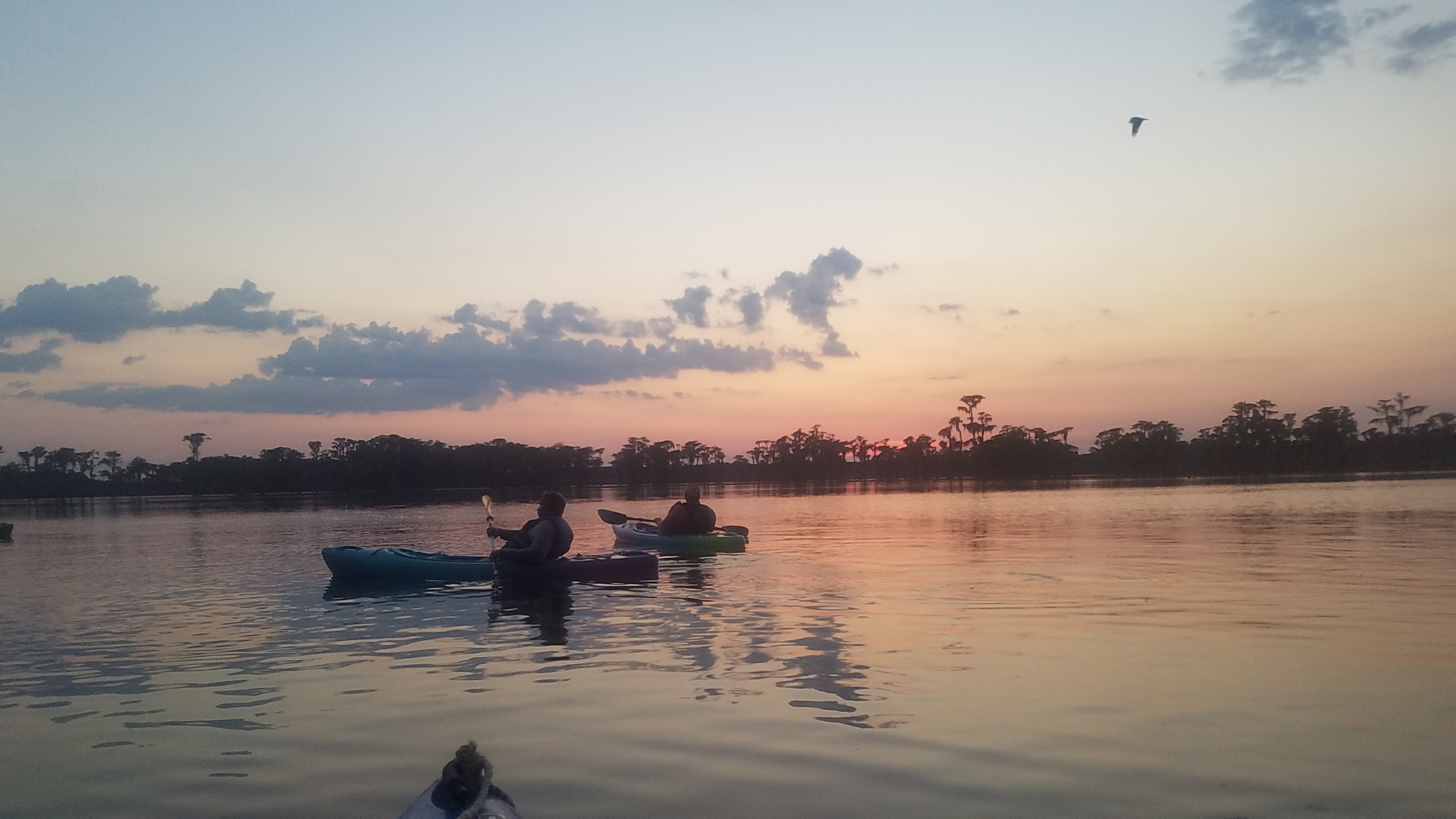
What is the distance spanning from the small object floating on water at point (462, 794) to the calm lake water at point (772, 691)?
31.0 inches

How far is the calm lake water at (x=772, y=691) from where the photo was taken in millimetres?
5270

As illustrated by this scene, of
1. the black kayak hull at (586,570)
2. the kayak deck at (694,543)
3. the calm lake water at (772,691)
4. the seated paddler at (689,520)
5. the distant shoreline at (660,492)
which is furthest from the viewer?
the distant shoreline at (660,492)

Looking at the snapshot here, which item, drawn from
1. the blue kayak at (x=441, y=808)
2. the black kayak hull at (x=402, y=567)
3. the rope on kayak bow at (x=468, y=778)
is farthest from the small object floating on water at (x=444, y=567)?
the rope on kayak bow at (x=468, y=778)

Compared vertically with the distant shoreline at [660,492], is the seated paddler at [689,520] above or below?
above

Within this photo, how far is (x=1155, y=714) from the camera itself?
21.8 ft

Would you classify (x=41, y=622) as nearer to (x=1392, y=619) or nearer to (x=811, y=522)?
(x=1392, y=619)

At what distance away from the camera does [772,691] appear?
24.8 feet

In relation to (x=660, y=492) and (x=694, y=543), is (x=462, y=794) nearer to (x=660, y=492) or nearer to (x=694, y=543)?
(x=694, y=543)

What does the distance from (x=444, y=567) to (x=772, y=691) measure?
10.0 meters

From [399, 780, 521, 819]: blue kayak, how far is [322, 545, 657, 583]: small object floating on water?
37.3 feet

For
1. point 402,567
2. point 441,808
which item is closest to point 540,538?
point 402,567

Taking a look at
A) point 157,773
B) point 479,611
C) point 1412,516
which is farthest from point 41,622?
point 1412,516

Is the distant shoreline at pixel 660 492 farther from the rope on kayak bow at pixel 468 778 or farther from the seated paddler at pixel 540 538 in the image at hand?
the rope on kayak bow at pixel 468 778

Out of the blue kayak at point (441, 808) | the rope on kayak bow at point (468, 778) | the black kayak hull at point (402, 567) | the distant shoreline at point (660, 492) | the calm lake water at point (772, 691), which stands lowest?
the distant shoreline at point (660, 492)
